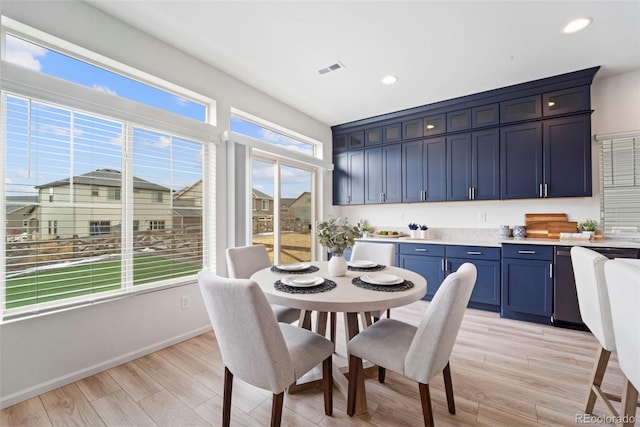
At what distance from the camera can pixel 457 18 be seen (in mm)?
2172

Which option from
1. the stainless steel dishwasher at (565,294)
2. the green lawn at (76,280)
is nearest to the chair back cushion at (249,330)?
the green lawn at (76,280)

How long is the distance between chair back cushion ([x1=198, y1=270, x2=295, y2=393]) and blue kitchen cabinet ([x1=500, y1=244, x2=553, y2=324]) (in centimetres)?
297

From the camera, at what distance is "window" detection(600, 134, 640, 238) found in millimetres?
3033

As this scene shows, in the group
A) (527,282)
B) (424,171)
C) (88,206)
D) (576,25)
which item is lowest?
(527,282)

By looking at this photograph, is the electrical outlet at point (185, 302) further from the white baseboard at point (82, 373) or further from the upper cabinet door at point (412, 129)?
the upper cabinet door at point (412, 129)

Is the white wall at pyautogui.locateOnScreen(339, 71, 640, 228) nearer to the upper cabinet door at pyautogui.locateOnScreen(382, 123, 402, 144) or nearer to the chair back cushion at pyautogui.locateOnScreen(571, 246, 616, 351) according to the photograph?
the upper cabinet door at pyautogui.locateOnScreen(382, 123, 402, 144)

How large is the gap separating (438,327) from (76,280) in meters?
2.52

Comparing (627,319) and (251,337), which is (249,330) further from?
(627,319)

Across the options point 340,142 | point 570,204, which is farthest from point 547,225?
point 340,142

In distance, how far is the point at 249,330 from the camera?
1206 mm

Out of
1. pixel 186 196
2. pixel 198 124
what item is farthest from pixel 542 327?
pixel 198 124

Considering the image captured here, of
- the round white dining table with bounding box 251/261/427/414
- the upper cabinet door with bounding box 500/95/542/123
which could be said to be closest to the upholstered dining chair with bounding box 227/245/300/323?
the round white dining table with bounding box 251/261/427/414

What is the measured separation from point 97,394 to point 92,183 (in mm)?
1518

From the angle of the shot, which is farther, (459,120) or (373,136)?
(373,136)
